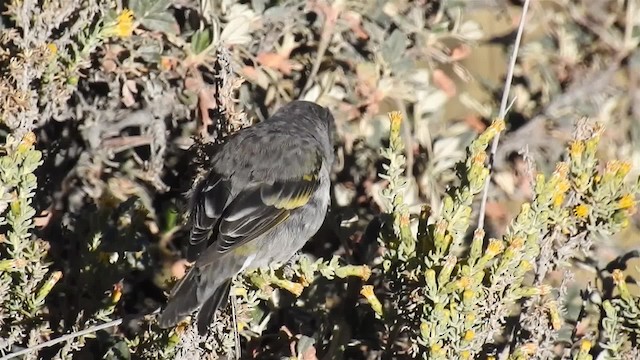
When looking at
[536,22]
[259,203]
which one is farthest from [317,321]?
[536,22]

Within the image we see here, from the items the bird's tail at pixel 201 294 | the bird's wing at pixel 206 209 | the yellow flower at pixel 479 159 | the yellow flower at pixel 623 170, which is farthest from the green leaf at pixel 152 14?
the yellow flower at pixel 623 170

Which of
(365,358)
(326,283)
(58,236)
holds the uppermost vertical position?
(58,236)

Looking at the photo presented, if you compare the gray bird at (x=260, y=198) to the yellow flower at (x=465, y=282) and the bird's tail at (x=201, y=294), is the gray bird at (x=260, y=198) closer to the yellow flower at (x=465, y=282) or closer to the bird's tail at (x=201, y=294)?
the bird's tail at (x=201, y=294)

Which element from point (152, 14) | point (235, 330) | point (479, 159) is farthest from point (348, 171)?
point (235, 330)

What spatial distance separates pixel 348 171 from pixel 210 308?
4.60ft

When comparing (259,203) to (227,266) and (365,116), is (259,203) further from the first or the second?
(365,116)

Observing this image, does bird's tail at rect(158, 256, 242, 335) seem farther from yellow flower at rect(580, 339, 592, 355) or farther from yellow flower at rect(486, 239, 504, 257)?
yellow flower at rect(580, 339, 592, 355)

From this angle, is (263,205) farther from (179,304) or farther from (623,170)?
(623,170)

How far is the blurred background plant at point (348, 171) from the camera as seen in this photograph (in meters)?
3.18

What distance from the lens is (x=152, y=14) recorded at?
381cm

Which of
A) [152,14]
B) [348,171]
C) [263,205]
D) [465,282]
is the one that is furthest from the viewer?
[348,171]

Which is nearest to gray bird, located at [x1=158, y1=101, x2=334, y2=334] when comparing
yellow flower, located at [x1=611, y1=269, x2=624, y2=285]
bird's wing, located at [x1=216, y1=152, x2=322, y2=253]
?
bird's wing, located at [x1=216, y1=152, x2=322, y2=253]

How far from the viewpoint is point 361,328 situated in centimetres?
377

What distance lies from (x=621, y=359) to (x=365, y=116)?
1535 millimetres
